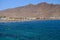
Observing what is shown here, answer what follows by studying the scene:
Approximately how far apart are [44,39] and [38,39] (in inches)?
37.6

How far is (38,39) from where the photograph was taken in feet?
90.2

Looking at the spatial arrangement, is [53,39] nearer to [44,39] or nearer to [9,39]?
[44,39]

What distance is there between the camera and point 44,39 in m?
27.2

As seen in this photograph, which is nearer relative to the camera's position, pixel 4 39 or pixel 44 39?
pixel 44 39

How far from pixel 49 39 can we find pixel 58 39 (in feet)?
4.64

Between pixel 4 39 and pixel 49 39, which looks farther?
pixel 4 39

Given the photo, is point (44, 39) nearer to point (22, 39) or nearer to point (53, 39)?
point (53, 39)

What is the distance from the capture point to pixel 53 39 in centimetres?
2756

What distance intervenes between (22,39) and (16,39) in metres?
1.06

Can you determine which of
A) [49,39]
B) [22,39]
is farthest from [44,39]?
[22,39]

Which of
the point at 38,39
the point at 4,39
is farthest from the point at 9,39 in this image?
the point at 38,39

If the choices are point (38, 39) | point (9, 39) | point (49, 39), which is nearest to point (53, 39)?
point (49, 39)

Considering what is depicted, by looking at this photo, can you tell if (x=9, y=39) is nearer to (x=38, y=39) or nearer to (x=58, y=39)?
(x=38, y=39)

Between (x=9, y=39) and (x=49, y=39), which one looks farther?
(x=9, y=39)
